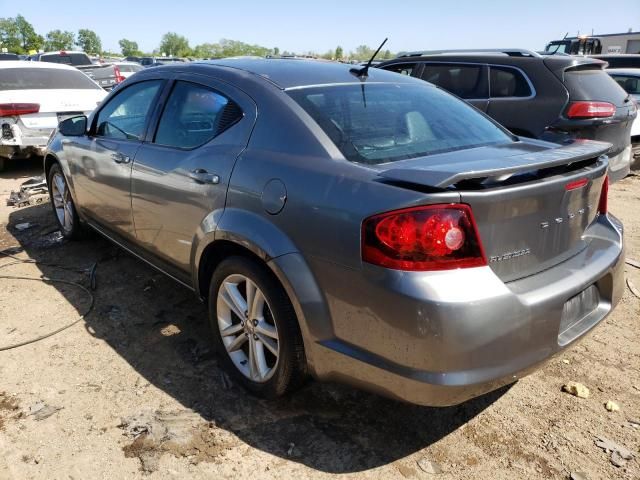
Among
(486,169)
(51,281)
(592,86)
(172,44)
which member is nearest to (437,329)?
(486,169)

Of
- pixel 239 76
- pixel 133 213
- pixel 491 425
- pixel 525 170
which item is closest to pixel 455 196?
pixel 525 170

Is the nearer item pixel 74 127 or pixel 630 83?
pixel 74 127

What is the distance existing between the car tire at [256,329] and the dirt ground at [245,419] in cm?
15

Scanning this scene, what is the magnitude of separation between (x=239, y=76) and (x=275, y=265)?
1.20 meters

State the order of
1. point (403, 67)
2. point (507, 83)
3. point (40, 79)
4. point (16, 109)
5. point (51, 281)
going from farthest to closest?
point (40, 79) → point (16, 109) → point (403, 67) → point (507, 83) → point (51, 281)

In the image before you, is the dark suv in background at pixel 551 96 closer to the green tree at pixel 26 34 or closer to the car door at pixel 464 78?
the car door at pixel 464 78

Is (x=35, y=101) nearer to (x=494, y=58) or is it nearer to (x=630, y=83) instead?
(x=494, y=58)

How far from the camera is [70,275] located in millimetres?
4453

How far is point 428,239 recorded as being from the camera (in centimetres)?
200

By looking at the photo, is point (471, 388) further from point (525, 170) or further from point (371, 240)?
point (525, 170)

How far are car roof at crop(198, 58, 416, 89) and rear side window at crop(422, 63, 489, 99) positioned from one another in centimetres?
309

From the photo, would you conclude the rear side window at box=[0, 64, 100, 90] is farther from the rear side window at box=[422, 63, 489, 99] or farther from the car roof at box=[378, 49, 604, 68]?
the rear side window at box=[422, 63, 489, 99]

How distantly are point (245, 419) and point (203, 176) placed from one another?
1.28 m

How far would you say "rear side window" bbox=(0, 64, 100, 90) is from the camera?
8148 millimetres
